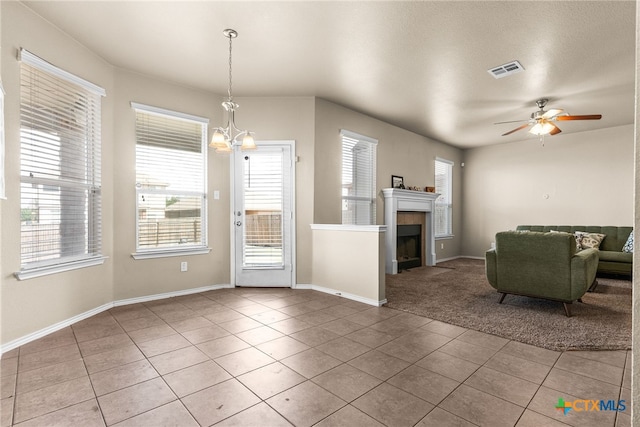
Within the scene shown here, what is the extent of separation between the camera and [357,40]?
117 inches

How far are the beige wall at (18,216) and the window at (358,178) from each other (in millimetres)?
3312

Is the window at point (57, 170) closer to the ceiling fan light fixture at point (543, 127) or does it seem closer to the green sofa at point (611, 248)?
the ceiling fan light fixture at point (543, 127)

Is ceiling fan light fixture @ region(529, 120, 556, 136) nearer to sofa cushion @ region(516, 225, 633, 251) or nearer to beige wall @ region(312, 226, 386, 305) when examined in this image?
sofa cushion @ region(516, 225, 633, 251)

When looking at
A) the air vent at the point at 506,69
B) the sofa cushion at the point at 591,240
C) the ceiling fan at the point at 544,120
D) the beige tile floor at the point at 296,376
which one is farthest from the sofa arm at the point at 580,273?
the sofa cushion at the point at 591,240

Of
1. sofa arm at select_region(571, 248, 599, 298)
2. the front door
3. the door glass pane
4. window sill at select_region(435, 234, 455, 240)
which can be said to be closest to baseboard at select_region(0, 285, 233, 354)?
the front door

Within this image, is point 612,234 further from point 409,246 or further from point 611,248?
point 409,246

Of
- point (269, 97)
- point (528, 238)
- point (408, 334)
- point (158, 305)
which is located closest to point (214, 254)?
point (158, 305)

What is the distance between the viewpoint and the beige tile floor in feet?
5.44

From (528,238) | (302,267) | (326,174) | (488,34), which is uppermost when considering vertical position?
(488,34)

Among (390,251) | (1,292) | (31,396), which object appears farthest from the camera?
(390,251)

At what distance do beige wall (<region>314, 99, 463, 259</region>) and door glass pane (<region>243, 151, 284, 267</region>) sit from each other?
57cm

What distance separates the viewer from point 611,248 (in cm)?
549

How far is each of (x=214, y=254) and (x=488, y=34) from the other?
13.2 feet

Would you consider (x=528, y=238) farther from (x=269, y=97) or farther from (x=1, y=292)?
(x=1, y=292)
